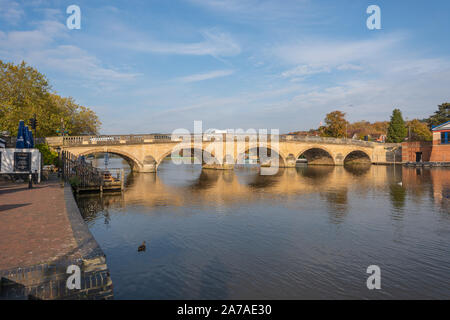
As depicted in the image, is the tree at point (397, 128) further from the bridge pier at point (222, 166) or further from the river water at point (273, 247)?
the river water at point (273, 247)

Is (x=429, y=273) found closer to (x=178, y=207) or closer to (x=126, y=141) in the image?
(x=178, y=207)

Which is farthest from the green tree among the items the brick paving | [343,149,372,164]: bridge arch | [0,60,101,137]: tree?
[343,149,372,164]: bridge arch

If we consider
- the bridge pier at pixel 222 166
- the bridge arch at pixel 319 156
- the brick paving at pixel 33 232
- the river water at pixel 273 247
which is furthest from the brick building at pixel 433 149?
the brick paving at pixel 33 232

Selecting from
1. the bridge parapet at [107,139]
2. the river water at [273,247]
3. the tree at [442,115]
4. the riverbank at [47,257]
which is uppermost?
the tree at [442,115]

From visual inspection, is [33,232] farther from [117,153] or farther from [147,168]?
[147,168]

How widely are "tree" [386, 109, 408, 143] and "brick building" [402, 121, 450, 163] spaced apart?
10.6 m

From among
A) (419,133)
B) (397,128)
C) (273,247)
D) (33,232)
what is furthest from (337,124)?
(33,232)

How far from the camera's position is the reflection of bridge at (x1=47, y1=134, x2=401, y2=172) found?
3622 cm

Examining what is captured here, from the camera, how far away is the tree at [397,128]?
70438mm

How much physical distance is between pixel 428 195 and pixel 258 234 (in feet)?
59.2

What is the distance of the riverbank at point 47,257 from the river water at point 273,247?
142cm

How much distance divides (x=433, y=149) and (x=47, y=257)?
65227mm

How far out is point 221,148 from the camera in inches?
1850
